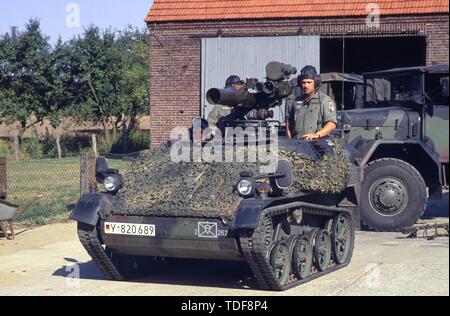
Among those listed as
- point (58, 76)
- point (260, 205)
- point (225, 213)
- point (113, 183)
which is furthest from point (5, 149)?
point (260, 205)

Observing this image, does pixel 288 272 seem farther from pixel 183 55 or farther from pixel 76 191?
pixel 183 55

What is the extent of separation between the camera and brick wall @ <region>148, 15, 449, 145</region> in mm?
22328

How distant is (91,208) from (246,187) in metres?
1.65

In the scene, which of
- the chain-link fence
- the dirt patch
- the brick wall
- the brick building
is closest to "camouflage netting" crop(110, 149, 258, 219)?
the chain-link fence

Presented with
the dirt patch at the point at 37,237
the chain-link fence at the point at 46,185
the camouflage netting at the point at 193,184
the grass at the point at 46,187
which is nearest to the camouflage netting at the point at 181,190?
the camouflage netting at the point at 193,184

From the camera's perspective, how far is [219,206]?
852cm

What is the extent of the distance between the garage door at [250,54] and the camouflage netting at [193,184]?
13437 millimetres

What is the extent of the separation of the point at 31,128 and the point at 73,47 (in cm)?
432

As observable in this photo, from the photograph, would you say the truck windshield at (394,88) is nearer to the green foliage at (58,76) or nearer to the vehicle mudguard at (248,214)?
the vehicle mudguard at (248,214)

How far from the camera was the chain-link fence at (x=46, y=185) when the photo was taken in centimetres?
1537

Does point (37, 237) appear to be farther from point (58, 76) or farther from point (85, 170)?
point (58, 76)

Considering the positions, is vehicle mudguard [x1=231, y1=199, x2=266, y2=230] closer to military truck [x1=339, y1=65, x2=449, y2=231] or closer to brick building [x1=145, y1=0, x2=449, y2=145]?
military truck [x1=339, y1=65, x2=449, y2=231]

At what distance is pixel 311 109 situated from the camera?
10484mm
